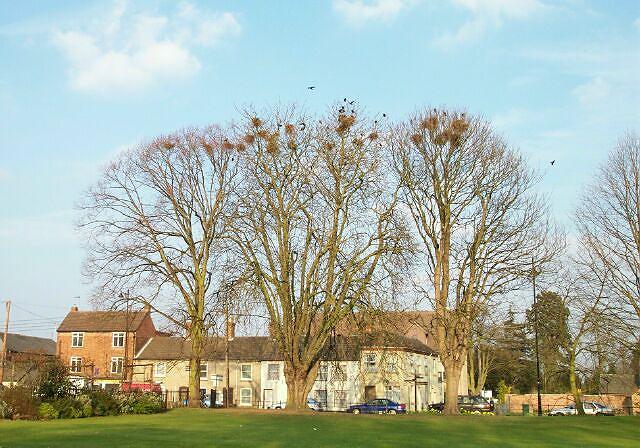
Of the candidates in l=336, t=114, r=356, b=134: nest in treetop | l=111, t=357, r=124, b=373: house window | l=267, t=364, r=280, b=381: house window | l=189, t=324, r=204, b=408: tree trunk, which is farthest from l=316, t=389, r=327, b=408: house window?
l=336, t=114, r=356, b=134: nest in treetop

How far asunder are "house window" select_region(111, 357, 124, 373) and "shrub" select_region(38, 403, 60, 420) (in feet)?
135

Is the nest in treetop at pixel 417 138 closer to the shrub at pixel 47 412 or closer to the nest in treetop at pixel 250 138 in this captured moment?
the nest in treetop at pixel 250 138

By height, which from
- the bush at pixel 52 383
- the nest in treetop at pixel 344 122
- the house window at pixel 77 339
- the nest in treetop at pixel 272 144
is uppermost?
the nest in treetop at pixel 344 122

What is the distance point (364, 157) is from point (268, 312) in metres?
9.66

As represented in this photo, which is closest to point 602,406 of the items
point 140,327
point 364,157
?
point 364,157

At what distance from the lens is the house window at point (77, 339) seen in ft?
248

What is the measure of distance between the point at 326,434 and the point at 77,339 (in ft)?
197

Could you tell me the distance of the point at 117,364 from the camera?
238ft

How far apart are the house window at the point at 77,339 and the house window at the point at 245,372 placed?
1978 cm

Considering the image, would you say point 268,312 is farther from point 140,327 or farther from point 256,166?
point 140,327

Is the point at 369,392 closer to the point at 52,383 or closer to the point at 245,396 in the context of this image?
the point at 245,396

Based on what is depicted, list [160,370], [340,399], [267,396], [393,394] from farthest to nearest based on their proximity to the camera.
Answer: [160,370], [267,396], [393,394], [340,399]

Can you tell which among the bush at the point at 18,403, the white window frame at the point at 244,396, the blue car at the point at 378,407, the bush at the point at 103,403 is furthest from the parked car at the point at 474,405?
the bush at the point at 18,403

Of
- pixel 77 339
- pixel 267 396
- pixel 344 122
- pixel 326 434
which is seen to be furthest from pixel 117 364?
pixel 326 434
